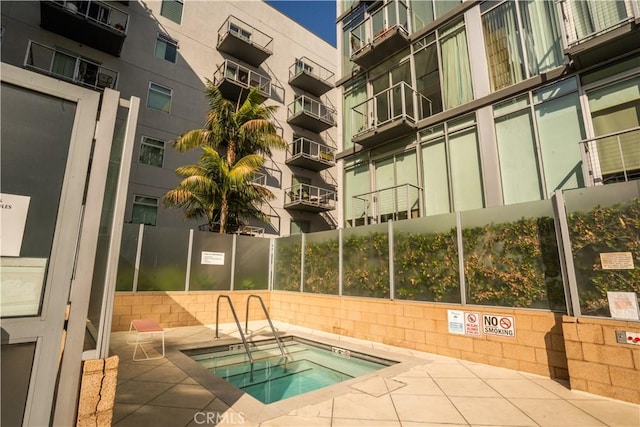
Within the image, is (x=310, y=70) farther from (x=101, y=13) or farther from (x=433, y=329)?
(x=433, y=329)

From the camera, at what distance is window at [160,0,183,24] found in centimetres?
1625

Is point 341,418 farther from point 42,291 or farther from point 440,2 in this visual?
point 440,2

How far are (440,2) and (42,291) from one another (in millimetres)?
12627

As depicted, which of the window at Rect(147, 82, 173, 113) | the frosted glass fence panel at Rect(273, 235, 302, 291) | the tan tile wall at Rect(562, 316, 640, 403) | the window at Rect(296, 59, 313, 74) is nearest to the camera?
the tan tile wall at Rect(562, 316, 640, 403)

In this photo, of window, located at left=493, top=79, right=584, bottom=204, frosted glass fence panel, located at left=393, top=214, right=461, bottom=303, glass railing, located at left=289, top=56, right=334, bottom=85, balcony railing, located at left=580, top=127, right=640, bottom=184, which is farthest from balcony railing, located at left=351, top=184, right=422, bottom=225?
glass railing, located at left=289, top=56, right=334, bottom=85

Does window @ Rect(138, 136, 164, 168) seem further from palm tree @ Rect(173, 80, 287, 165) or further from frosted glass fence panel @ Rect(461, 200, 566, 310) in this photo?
frosted glass fence panel @ Rect(461, 200, 566, 310)

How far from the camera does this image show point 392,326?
7.61 metres

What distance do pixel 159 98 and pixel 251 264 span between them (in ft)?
32.0

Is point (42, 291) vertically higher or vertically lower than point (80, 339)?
higher

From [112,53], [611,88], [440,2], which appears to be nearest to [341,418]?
[611,88]

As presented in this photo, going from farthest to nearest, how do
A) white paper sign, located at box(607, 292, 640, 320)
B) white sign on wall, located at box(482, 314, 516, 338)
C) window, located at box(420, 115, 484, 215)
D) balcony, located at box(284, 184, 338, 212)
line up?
balcony, located at box(284, 184, 338, 212), window, located at box(420, 115, 484, 215), white sign on wall, located at box(482, 314, 516, 338), white paper sign, located at box(607, 292, 640, 320)

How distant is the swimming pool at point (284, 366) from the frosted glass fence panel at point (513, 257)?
2448mm

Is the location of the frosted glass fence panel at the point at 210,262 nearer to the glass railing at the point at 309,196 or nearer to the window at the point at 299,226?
the glass railing at the point at 309,196

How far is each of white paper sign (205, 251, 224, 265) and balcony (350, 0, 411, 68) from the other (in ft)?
28.8
